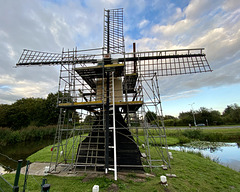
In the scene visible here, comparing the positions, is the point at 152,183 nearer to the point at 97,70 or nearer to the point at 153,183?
the point at 153,183

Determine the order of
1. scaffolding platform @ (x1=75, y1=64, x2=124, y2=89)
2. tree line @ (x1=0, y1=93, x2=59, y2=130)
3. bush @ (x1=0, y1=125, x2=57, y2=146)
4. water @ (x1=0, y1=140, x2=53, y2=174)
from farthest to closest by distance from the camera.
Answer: tree line @ (x1=0, y1=93, x2=59, y2=130) < bush @ (x1=0, y1=125, x2=57, y2=146) < water @ (x1=0, y1=140, x2=53, y2=174) < scaffolding platform @ (x1=75, y1=64, x2=124, y2=89)

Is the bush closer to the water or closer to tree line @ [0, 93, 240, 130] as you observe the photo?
the water

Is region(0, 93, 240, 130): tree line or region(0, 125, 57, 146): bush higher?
region(0, 93, 240, 130): tree line

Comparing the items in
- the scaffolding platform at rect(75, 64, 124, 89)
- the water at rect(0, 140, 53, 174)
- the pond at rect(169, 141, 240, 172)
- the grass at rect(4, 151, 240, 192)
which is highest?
the scaffolding platform at rect(75, 64, 124, 89)

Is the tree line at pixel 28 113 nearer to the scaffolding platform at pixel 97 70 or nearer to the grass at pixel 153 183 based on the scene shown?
the scaffolding platform at pixel 97 70

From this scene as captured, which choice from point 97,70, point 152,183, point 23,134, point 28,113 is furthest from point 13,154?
point 28,113

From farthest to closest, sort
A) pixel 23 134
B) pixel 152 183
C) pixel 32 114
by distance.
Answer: pixel 32 114, pixel 23 134, pixel 152 183

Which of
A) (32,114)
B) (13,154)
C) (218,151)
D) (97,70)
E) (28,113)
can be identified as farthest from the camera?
(32,114)

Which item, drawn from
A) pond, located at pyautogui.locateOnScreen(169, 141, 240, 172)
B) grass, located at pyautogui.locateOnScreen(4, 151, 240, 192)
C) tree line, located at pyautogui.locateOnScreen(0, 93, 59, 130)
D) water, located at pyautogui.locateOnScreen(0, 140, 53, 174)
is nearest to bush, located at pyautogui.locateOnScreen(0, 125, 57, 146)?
water, located at pyautogui.locateOnScreen(0, 140, 53, 174)

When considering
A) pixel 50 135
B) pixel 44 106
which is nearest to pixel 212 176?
pixel 50 135

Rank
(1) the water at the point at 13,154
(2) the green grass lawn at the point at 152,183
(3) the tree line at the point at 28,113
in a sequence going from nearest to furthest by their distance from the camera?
(2) the green grass lawn at the point at 152,183 → (1) the water at the point at 13,154 → (3) the tree line at the point at 28,113

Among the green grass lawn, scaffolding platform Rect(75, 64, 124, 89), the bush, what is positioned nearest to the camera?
the green grass lawn

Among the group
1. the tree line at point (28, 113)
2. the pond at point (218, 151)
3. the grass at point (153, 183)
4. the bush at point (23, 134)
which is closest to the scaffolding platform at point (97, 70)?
the grass at point (153, 183)

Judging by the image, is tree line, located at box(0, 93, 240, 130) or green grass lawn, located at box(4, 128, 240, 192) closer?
green grass lawn, located at box(4, 128, 240, 192)
